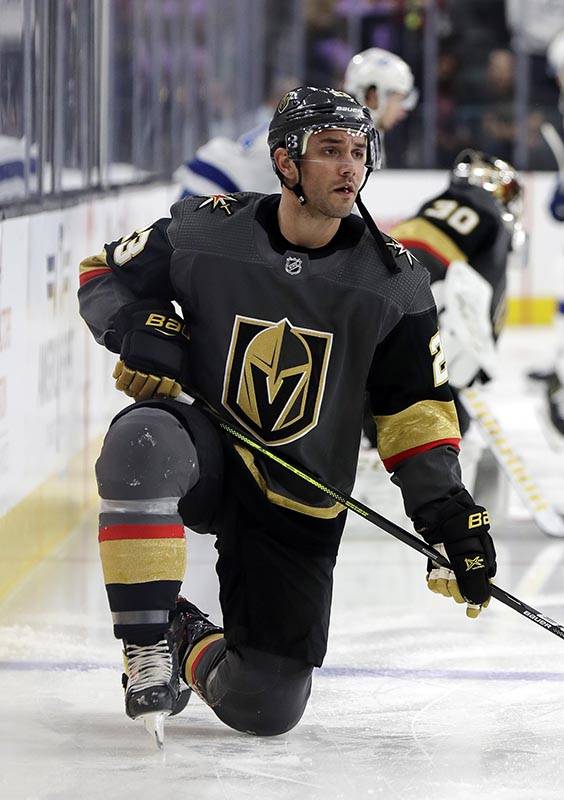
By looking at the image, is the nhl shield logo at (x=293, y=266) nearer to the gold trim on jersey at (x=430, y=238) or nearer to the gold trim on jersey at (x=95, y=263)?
the gold trim on jersey at (x=95, y=263)

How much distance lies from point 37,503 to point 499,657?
121cm

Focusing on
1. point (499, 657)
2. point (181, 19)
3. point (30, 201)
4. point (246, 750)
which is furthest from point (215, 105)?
point (246, 750)

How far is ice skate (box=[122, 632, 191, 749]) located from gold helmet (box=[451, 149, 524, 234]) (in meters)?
2.30

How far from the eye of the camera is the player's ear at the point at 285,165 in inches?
95.8

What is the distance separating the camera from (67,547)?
12.9 feet

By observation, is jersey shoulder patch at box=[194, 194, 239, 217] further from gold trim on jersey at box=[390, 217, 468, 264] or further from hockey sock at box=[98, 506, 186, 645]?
gold trim on jersey at box=[390, 217, 468, 264]

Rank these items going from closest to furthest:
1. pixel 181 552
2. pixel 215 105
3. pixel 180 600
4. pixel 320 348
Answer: pixel 181 552
pixel 320 348
pixel 180 600
pixel 215 105

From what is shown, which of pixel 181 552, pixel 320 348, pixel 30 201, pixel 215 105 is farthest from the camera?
pixel 215 105

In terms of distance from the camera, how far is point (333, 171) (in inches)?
94.9

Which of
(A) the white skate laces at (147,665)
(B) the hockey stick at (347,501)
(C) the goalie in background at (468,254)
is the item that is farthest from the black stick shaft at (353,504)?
(C) the goalie in background at (468,254)

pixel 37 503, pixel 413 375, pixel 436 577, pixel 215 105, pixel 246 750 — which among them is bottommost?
pixel 215 105

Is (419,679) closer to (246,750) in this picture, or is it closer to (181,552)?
(246,750)

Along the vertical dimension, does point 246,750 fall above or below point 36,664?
above

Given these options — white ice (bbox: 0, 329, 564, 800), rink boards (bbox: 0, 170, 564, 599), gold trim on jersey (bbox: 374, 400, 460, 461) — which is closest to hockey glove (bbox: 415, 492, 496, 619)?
gold trim on jersey (bbox: 374, 400, 460, 461)
